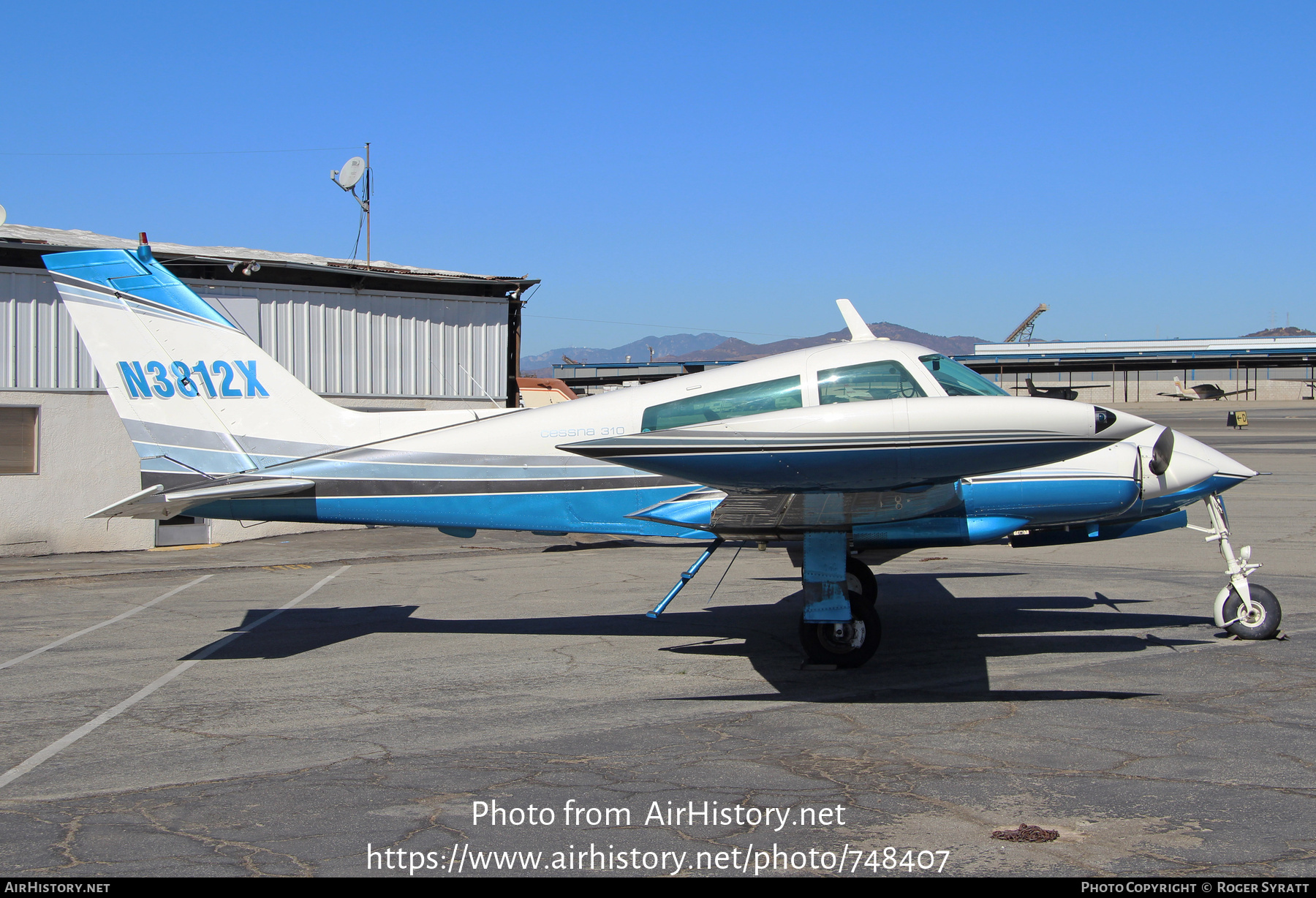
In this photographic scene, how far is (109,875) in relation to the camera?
12.8ft

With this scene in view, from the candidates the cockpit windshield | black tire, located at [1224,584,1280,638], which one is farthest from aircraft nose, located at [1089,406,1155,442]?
black tire, located at [1224,584,1280,638]

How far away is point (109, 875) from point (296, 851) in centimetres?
71

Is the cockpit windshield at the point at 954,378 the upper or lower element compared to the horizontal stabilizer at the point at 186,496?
upper

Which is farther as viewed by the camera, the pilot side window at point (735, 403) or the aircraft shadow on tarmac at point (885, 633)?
the pilot side window at point (735, 403)

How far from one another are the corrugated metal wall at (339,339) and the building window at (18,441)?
0.44m

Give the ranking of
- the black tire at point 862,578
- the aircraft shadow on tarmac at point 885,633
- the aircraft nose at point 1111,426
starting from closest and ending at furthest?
the aircraft nose at point 1111,426, the aircraft shadow on tarmac at point 885,633, the black tire at point 862,578

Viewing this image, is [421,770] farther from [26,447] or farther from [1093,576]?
[26,447]

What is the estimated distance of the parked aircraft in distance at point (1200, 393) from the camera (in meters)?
70.6

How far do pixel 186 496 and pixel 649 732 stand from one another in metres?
4.47

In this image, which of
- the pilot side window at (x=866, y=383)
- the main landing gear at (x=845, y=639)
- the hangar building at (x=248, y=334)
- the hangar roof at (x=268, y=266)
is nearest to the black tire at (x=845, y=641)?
the main landing gear at (x=845, y=639)

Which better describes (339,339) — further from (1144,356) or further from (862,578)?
(1144,356)

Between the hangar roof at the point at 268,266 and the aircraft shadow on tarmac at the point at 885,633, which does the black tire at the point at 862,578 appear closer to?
the aircraft shadow on tarmac at the point at 885,633
